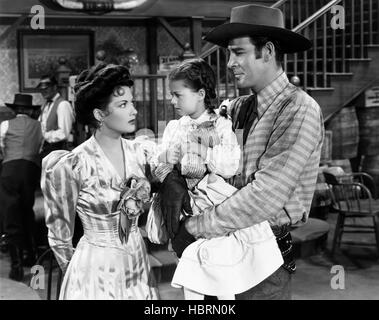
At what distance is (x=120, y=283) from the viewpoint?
74.7 inches

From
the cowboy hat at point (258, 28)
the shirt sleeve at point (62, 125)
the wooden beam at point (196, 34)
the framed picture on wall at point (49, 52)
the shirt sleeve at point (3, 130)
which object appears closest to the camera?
the cowboy hat at point (258, 28)

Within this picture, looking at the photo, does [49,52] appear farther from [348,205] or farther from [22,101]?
[348,205]

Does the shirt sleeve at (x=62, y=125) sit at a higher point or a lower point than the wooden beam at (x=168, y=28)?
lower

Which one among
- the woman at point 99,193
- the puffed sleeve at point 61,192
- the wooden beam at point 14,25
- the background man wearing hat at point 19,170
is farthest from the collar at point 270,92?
the wooden beam at point 14,25

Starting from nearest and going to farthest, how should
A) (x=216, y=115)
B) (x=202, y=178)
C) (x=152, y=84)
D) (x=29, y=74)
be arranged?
(x=202, y=178), (x=216, y=115), (x=152, y=84), (x=29, y=74)

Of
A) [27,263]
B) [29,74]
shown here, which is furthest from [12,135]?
[29,74]

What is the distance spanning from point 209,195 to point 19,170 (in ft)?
11.9

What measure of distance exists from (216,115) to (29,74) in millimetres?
6617

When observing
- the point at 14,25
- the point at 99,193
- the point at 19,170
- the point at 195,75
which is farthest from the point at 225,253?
the point at 14,25

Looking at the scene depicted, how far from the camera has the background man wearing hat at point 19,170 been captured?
5.04m

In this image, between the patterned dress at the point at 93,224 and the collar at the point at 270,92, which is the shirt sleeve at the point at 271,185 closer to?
the collar at the point at 270,92

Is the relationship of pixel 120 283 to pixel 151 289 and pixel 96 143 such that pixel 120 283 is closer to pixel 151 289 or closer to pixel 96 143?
pixel 151 289

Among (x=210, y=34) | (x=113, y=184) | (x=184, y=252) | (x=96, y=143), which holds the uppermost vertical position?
(x=210, y=34)

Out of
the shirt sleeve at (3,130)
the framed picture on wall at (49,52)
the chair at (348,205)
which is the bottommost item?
the chair at (348,205)
